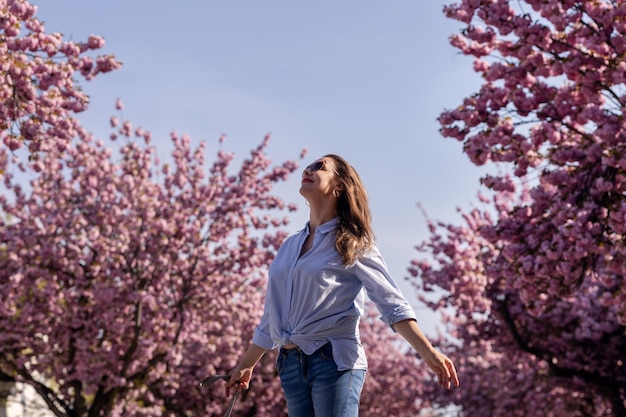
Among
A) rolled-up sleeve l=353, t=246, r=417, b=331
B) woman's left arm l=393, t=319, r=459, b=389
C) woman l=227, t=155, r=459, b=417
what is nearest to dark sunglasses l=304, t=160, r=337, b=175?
woman l=227, t=155, r=459, b=417

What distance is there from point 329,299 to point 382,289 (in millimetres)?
261

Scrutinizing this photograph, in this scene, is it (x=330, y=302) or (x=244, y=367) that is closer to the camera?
(x=330, y=302)

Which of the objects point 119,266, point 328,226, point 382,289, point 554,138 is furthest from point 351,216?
point 119,266

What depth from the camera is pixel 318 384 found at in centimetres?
368

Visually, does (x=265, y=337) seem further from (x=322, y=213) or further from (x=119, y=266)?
(x=119, y=266)

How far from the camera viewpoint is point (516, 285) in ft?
34.9

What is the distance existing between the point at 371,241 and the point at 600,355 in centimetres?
1582

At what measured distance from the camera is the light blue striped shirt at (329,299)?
3.78 m

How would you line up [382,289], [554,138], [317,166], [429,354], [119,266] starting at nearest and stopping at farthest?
[429,354] < [382,289] < [317,166] < [554,138] < [119,266]

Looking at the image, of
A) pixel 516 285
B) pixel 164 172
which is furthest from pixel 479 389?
pixel 516 285

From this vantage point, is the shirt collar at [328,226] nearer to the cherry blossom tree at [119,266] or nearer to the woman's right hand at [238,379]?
the woman's right hand at [238,379]

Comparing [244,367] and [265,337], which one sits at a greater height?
[265,337]

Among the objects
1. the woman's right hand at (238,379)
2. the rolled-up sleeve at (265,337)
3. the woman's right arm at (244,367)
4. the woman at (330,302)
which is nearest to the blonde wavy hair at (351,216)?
the woman at (330,302)

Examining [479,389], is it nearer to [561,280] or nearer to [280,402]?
[280,402]
